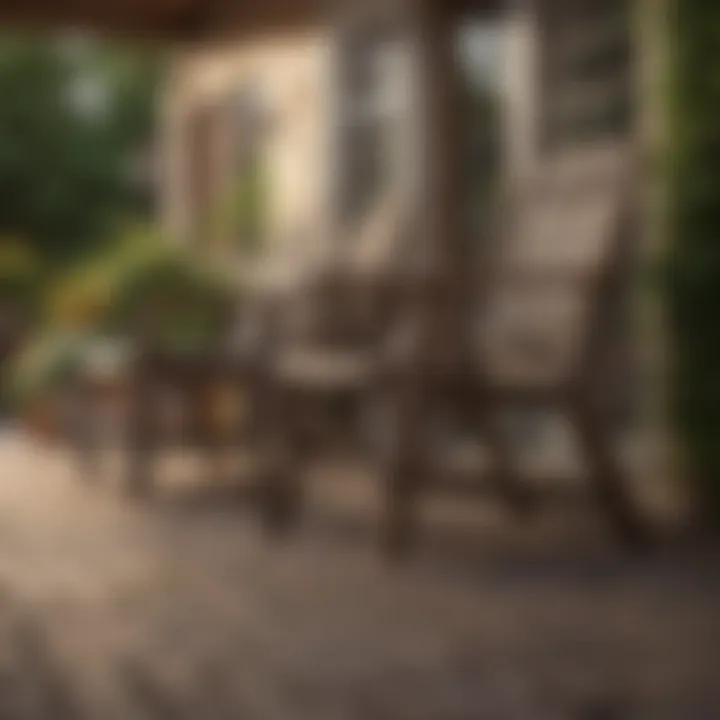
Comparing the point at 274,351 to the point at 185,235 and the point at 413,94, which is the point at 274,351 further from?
the point at 185,235

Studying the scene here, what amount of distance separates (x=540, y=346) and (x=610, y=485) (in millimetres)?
302

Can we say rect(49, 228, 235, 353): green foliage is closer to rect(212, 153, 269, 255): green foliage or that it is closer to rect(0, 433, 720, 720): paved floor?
rect(212, 153, 269, 255): green foliage

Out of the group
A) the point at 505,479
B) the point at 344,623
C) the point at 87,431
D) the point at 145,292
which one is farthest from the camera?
the point at 145,292

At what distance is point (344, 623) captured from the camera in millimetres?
1808

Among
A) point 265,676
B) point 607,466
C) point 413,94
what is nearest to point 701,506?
point 607,466

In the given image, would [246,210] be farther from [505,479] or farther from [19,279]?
[505,479]

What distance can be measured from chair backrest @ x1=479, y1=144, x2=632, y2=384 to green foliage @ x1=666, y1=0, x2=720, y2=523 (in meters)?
0.14

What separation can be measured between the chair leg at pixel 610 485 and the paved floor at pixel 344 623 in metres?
0.06

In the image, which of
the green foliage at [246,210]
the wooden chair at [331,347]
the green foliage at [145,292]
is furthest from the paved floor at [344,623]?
the green foliage at [246,210]

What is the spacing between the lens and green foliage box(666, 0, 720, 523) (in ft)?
8.20

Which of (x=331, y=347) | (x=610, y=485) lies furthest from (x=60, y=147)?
(x=610, y=485)

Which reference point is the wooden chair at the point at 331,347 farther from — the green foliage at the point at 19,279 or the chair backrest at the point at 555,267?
the green foliage at the point at 19,279

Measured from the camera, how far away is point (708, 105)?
2510 millimetres

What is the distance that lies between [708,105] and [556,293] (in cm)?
44
